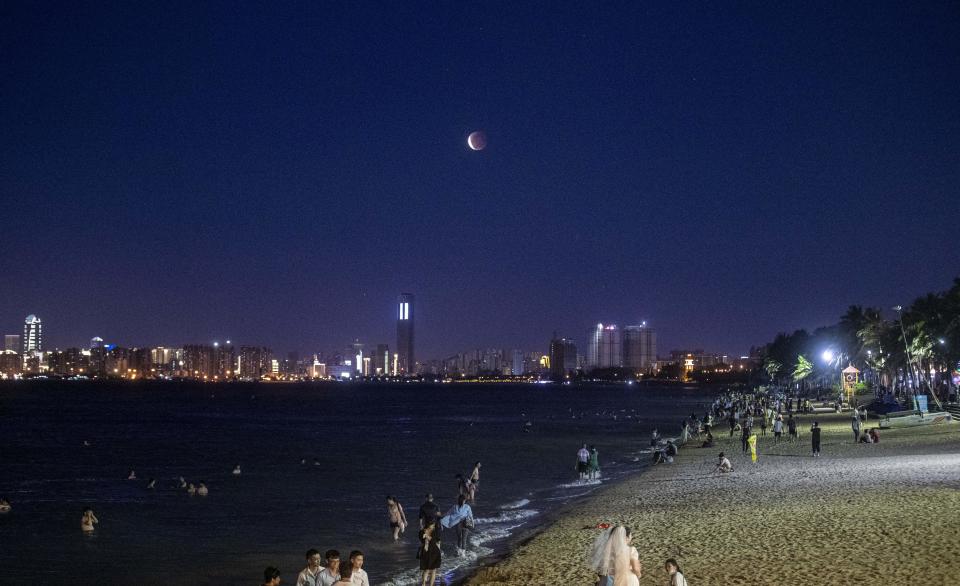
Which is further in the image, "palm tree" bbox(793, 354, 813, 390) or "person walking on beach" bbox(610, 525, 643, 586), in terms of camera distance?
"palm tree" bbox(793, 354, 813, 390)

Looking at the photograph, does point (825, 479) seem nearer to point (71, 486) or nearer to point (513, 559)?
point (513, 559)

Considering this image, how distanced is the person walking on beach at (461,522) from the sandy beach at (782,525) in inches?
55.5

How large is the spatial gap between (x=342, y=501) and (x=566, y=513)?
9320mm

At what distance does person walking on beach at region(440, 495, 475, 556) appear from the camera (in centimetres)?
2005

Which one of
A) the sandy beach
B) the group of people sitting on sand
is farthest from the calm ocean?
the group of people sitting on sand

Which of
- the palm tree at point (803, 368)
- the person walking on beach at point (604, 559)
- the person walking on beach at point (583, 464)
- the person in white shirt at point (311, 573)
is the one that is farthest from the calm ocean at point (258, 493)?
the palm tree at point (803, 368)

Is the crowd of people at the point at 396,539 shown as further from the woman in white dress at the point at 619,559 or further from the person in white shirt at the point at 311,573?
the woman in white dress at the point at 619,559

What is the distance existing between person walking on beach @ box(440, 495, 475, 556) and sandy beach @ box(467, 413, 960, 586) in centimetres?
141

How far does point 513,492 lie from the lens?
111 feet

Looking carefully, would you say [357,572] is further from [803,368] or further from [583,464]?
[803,368]

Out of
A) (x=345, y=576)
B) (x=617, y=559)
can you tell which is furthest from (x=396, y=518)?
(x=617, y=559)

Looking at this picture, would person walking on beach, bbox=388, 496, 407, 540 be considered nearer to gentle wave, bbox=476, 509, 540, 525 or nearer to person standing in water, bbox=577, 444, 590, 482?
gentle wave, bbox=476, 509, 540, 525

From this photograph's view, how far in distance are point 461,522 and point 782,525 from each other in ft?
22.5

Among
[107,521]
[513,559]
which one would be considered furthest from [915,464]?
[107,521]
